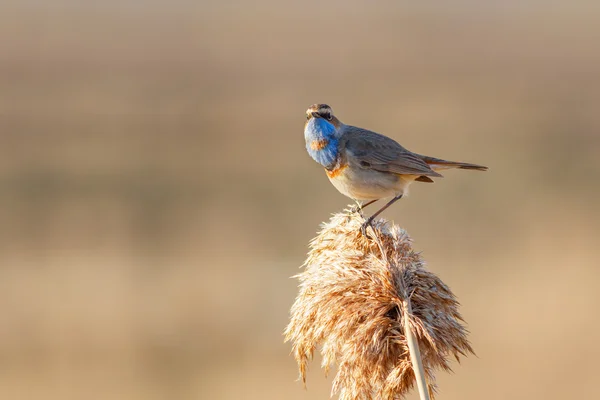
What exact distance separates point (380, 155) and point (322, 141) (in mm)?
394

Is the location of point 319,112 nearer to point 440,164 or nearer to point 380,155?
point 380,155

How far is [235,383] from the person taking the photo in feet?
39.3

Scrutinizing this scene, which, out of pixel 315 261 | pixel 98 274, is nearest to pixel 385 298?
pixel 315 261

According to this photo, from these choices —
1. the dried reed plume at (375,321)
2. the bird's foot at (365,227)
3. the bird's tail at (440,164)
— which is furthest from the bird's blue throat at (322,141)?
the dried reed plume at (375,321)

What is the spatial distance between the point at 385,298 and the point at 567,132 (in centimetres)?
2108

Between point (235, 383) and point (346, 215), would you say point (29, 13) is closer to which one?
point (235, 383)

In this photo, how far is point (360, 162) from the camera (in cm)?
562

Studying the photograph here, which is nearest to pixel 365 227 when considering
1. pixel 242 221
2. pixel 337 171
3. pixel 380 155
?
pixel 337 171

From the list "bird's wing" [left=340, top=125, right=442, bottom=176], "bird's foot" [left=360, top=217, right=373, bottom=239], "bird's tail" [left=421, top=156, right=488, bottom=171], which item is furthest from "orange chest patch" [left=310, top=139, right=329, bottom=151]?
"bird's foot" [left=360, top=217, right=373, bottom=239]

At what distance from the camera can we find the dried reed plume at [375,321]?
11.8 feet

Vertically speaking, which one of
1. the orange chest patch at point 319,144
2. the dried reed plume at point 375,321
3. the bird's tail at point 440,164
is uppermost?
the orange chest patch at point 319,144

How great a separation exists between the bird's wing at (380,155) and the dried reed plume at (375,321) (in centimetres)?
178

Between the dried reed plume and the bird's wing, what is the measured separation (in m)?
1.78

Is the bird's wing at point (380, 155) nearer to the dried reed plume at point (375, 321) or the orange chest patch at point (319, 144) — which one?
the orange chest patch at point (319, 144)
